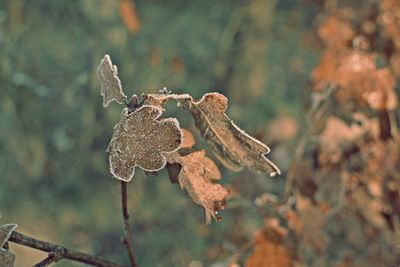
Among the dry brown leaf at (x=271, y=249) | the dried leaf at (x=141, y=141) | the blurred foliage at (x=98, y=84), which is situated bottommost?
the dry brown leaf at (x=271, y=249)

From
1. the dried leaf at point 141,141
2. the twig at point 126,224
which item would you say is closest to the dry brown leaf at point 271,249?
the twig at point 126,224

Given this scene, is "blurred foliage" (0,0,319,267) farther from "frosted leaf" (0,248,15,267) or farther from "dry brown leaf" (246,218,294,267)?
"frosted leaf" (0,248,15,267)

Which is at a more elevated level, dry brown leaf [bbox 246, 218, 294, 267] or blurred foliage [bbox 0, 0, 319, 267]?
blurred foliage [bbox 0, 0, 319, 267]

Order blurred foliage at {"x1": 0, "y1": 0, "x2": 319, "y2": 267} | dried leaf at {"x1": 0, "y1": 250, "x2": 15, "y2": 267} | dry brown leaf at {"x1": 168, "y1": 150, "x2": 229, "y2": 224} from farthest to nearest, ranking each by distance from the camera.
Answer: blurred foliage at {"x1": 0, "y1": 0, "x2": 319, "y2": 267}
dry brown leaf at {"x1": 168, "y1": 150, "x2": 229, "y2": 224}
dried leaf at {"x1": 0, "y1": 250, "x2": 15, "y2": 267}

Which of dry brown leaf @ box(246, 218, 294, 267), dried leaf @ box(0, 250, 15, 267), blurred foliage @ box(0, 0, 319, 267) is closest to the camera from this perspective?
dried leaf @ box(0, 250, 15, 267)

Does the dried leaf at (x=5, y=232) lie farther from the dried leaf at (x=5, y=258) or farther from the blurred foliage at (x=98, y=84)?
the blurred foliage at (x=98, y=84)

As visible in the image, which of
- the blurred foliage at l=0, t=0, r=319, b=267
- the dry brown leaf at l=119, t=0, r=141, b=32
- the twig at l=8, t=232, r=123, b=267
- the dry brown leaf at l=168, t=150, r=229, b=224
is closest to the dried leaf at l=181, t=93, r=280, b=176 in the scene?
the dry brown leaf at l=168, t=150, r=229, b=224
